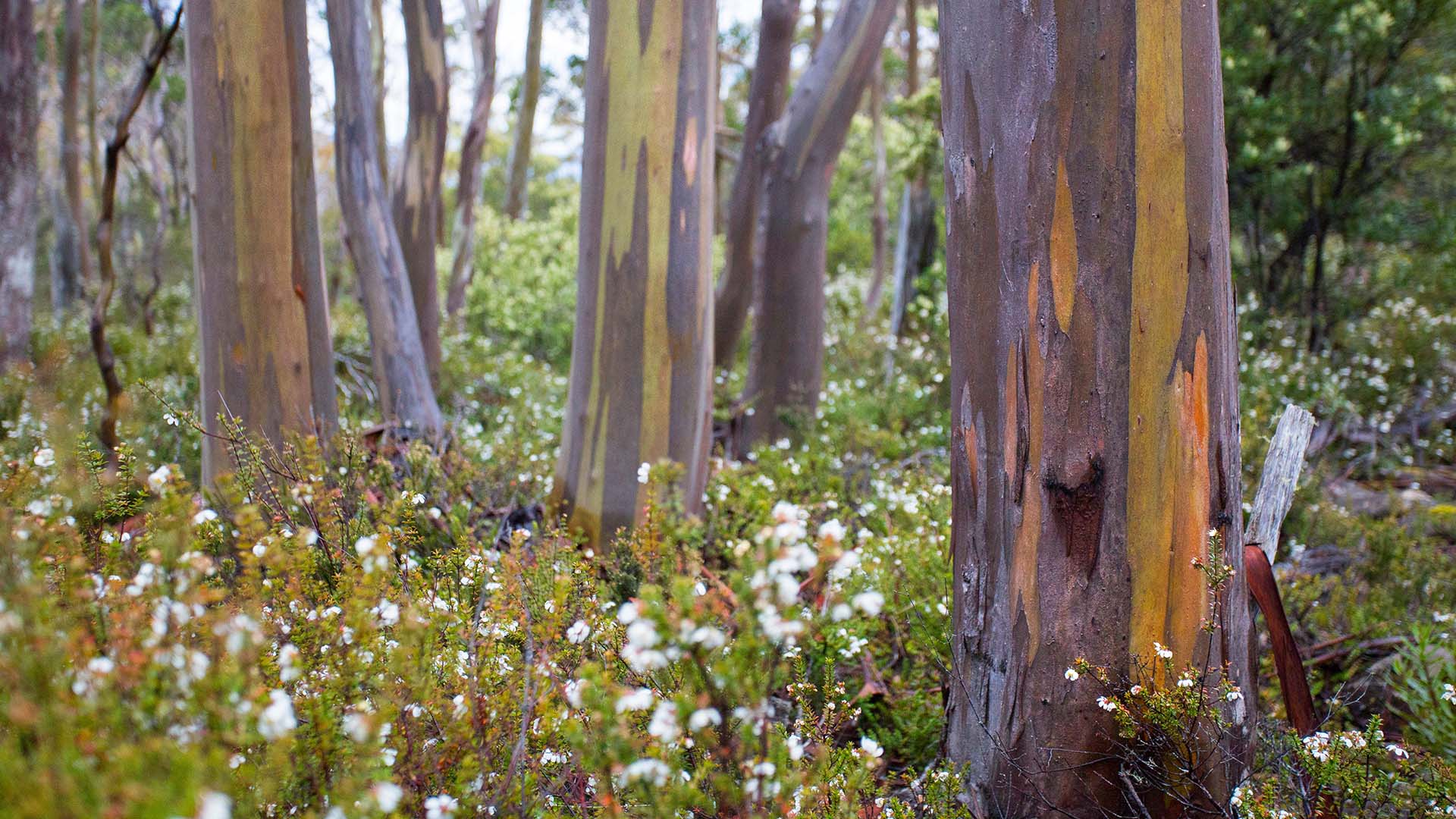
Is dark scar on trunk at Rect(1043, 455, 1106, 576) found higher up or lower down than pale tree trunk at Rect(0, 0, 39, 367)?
lower down

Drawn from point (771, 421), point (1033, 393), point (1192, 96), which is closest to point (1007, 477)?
point (1033, 393)

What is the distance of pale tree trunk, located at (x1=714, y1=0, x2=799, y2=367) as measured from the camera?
6.18 metres

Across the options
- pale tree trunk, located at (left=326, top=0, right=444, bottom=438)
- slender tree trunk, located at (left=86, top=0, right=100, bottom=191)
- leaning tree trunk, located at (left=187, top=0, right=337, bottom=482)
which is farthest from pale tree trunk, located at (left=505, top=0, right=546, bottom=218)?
leaning tree trunk, located at (left=187, top=0, right=337, bottom=482)

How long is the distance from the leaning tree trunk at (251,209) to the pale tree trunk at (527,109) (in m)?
9.89

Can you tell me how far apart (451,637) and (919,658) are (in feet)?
5.10

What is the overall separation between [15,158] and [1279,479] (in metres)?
8.09

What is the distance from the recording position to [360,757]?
1226 mm

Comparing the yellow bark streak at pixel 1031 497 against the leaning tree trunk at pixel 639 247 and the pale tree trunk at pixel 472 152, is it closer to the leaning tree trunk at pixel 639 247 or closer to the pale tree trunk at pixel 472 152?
the leaning tree trunk at pixel 639 247

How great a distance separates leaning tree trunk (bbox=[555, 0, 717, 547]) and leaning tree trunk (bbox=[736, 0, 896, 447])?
6.56 ft

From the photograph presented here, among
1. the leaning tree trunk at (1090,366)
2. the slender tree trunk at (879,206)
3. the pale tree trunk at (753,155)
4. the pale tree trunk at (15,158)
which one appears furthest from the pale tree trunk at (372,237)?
the slender tree trunk at (879,206)

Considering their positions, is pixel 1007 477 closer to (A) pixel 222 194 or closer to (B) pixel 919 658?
(B) pixel 919 658

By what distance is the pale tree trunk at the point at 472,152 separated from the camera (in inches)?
328

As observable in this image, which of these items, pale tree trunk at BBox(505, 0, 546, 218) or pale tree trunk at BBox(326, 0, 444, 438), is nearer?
pale tree trunk at BBox(326, 0, 444, 438)

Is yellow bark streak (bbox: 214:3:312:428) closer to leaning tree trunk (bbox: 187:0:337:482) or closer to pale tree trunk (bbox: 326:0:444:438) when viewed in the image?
leaning tree trunk (bbox: 187:0:337:482)
